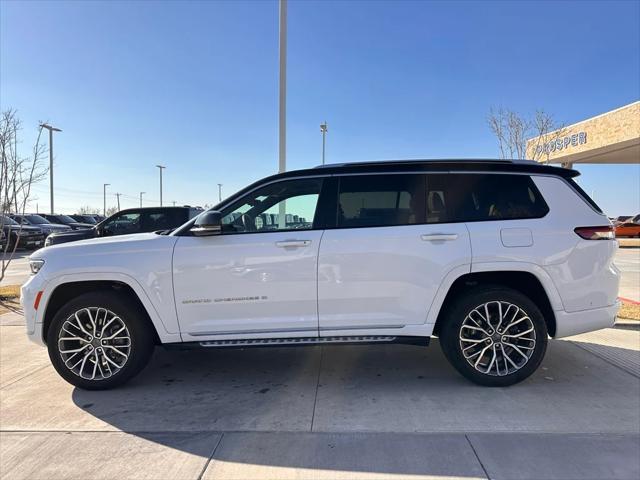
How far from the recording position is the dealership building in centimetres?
1650

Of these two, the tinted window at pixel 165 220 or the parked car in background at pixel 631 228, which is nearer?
the tinted window at pixel 165 220

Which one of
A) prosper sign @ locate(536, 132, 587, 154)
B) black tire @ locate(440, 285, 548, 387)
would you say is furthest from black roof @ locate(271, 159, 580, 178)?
prosper sign @ locate(536, 132, 587, 154)

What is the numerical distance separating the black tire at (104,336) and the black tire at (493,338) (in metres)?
2.72

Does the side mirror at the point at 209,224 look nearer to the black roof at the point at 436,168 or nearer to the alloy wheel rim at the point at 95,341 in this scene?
the black roof at the point at 436,168

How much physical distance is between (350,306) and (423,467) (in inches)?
57.1

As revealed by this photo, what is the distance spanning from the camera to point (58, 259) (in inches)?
157

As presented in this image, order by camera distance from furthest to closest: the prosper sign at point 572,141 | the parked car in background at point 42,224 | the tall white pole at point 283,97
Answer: the parked car in background at point 42,224 < the prosper sign at point 572,141 < the tall white pole at point 283,97

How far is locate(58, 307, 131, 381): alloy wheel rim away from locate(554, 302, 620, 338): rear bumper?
388cm

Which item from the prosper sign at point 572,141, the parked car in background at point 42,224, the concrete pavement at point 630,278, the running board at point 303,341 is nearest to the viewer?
the running board at point 303,341

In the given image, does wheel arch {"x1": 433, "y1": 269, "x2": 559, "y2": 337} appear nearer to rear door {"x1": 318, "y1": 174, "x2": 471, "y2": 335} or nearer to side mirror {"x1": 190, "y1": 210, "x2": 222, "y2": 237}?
rear door {"x1": 318, "y1": 174, "x2": 471, "y2": 335}

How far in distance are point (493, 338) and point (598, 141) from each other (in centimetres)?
2095

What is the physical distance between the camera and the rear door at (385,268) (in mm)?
3873

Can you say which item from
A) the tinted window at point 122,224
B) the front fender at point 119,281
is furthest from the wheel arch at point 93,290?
the tinted window at point 122,224

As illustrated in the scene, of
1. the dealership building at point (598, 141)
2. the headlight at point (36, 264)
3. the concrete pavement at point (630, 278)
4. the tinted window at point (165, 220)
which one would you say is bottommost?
the concrete pavement at point (630, 278)
